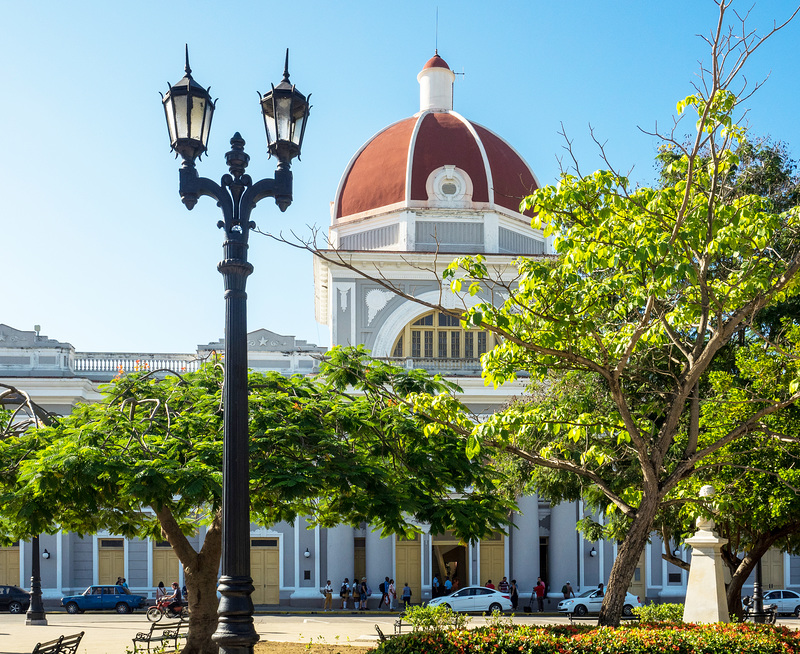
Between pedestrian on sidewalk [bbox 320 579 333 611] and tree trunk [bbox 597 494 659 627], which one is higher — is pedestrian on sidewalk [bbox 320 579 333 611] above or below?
below

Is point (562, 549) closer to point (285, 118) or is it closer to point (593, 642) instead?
point (593, 642)

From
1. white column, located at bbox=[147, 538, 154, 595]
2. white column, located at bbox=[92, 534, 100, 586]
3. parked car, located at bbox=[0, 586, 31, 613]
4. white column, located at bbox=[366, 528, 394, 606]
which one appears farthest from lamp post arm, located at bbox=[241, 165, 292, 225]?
white column, located at bbox=[92, 534, 100, 586]

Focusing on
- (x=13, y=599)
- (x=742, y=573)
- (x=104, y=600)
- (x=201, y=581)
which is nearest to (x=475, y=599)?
(x=104, y=600)

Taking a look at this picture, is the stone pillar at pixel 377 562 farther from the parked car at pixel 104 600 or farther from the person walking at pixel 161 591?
the parked car at pixel 104 600

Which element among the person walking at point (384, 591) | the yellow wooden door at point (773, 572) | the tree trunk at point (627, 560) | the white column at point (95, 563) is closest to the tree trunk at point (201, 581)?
the tree trunk at point (627, 560)

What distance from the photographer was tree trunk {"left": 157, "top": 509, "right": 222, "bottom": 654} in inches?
578

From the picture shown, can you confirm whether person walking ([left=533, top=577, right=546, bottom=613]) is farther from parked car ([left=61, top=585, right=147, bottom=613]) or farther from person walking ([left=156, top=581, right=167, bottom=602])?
parked car ([left=61, top=585, right=147, bottom=613])

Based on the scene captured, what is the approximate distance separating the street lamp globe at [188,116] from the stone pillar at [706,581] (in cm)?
951

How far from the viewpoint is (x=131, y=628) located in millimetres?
25812

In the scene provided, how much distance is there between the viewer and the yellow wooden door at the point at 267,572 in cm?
3688

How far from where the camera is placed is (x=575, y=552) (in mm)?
37469

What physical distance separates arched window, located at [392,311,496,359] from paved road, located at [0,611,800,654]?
1061cm

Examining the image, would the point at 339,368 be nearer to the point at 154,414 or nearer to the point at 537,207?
the point at 154,414

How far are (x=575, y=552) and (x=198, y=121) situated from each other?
31.4 meters
